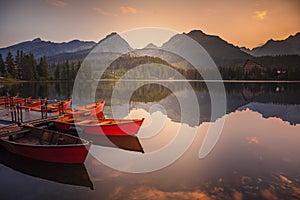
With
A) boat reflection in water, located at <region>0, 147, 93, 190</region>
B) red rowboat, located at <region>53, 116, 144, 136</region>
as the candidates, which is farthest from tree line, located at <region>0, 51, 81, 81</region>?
boat reflection in water, located at <region>0, 147, 93, 190</region>

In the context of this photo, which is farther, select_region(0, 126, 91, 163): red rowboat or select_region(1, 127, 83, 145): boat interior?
select_region(1, 127, 83, 145): boat interior

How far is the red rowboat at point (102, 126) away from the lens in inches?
702

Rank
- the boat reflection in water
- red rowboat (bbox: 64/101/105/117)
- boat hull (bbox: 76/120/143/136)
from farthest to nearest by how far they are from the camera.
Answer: red rowboat (bbox: 64/101/105/117), boat hull (bbox: 76/120/143/136), the boat reflection in water

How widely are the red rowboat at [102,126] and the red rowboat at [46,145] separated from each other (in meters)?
3.48

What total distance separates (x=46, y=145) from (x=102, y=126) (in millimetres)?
6029

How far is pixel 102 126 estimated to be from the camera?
17.7m

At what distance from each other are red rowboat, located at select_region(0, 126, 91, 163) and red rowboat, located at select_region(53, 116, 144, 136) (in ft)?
11.4

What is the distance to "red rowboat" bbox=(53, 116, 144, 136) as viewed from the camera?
702 inches

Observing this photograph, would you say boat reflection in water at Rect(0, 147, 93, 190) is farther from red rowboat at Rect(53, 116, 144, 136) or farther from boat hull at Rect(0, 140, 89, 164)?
red rowboat at Rect(53, 116, 144, 136)

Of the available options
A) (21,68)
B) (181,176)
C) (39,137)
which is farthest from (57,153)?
(21,68)

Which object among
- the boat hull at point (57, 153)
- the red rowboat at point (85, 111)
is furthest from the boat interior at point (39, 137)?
the red rowboat at point (85, 111)

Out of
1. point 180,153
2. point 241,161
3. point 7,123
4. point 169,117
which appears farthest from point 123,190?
point 169,117

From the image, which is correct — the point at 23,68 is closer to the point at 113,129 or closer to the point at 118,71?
the point at 118,71

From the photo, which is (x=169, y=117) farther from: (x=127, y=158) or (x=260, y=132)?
(x=127, y=158)
